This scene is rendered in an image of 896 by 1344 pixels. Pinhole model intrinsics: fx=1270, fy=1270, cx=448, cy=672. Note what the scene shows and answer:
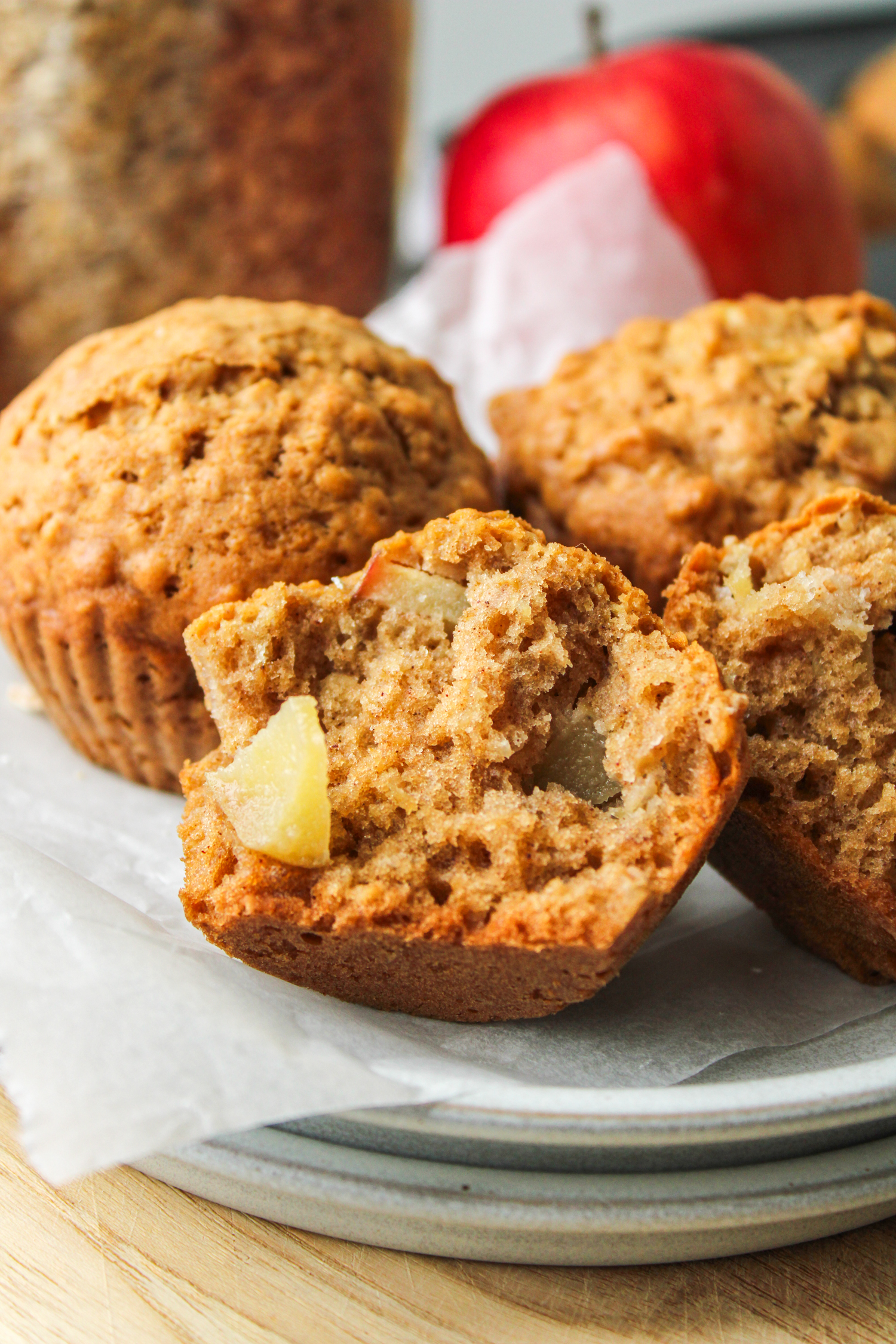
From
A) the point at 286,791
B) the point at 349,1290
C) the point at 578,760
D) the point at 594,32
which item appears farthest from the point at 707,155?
the point at 349,1290

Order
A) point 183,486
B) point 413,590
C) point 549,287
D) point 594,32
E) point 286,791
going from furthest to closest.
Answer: point 594,32 < point 549,287 < point 183,486 < point 413,590 < point 286,791

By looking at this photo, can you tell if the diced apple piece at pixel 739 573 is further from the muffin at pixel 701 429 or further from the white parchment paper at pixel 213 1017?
the white parchment paper at pixel 213 1017

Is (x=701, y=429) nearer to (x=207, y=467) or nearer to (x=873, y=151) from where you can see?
(x=207, y=467)

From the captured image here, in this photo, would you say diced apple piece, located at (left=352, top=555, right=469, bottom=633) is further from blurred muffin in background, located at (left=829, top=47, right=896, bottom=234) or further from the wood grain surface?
blurred muffin in background, located at (left=829, top=47, right=896, bottom=234)

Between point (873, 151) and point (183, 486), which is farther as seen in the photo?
point (873, 151)

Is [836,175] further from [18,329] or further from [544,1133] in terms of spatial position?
[544,1133]

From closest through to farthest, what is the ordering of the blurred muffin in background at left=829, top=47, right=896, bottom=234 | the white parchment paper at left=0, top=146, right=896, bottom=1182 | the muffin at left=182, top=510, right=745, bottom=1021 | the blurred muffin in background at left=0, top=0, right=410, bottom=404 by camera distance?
the white parchment paper at left=0, top=146, right=896, bottom=1182, the muffin at left=182, top=510, right=745, bottom=1021, the blurred muffin in background at left=0, top=0, right=410, bottom=404, the blurred muffin in background at left=829, top=47, right=896, bottom=234

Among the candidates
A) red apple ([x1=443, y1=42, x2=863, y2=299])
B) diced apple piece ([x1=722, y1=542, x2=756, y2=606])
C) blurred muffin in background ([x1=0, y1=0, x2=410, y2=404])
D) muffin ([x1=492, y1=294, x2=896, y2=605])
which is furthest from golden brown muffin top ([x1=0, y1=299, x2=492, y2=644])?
red apple ([x1=443, y1=42, x2=863, y2=299])
